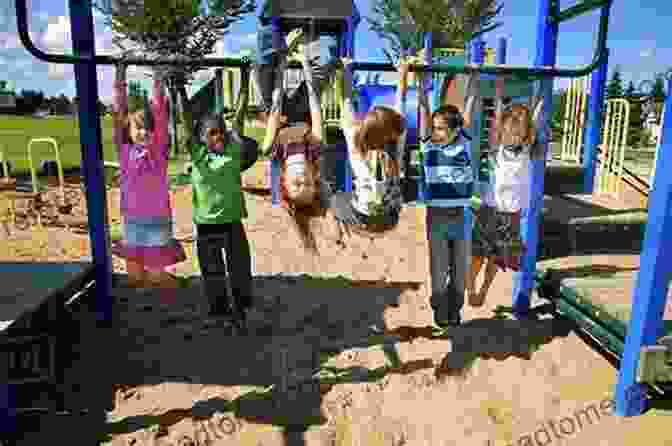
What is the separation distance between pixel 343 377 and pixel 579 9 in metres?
2.80

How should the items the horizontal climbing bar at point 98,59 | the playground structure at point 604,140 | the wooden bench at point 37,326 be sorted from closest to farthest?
the horizontal climbing bar at point 98,59 < the wooden bench at point 37,326 < the playground structure at point 604,140

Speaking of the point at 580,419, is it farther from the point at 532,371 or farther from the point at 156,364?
the point at 156,364

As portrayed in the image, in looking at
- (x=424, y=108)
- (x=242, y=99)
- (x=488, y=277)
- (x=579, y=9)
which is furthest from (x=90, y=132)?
(x=579, y=9)

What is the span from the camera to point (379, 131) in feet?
9.52

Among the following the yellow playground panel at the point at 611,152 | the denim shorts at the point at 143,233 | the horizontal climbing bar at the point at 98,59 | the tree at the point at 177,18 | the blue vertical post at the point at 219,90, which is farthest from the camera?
the tree at the point at 177,18

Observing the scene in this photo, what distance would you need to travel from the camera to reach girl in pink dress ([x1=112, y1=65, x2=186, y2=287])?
288 cm

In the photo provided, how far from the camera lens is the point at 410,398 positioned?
318 centimetres

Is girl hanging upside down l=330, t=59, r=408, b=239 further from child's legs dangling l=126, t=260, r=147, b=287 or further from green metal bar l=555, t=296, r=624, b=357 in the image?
green metal bar l=555, t=296, r=624, b=357

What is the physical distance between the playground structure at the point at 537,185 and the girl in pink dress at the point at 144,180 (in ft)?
0.83

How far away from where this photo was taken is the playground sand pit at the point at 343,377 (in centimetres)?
285

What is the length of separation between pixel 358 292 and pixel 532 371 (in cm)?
185

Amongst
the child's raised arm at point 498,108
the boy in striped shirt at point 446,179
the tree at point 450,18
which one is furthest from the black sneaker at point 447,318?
the tree at point 450,18

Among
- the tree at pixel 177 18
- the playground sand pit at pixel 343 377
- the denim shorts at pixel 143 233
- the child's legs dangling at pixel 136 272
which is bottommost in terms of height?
the playground sand pit at pixel 343 377

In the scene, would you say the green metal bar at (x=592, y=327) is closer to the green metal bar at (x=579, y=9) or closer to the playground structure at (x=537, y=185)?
the playground structure at (x=537, y=185)
